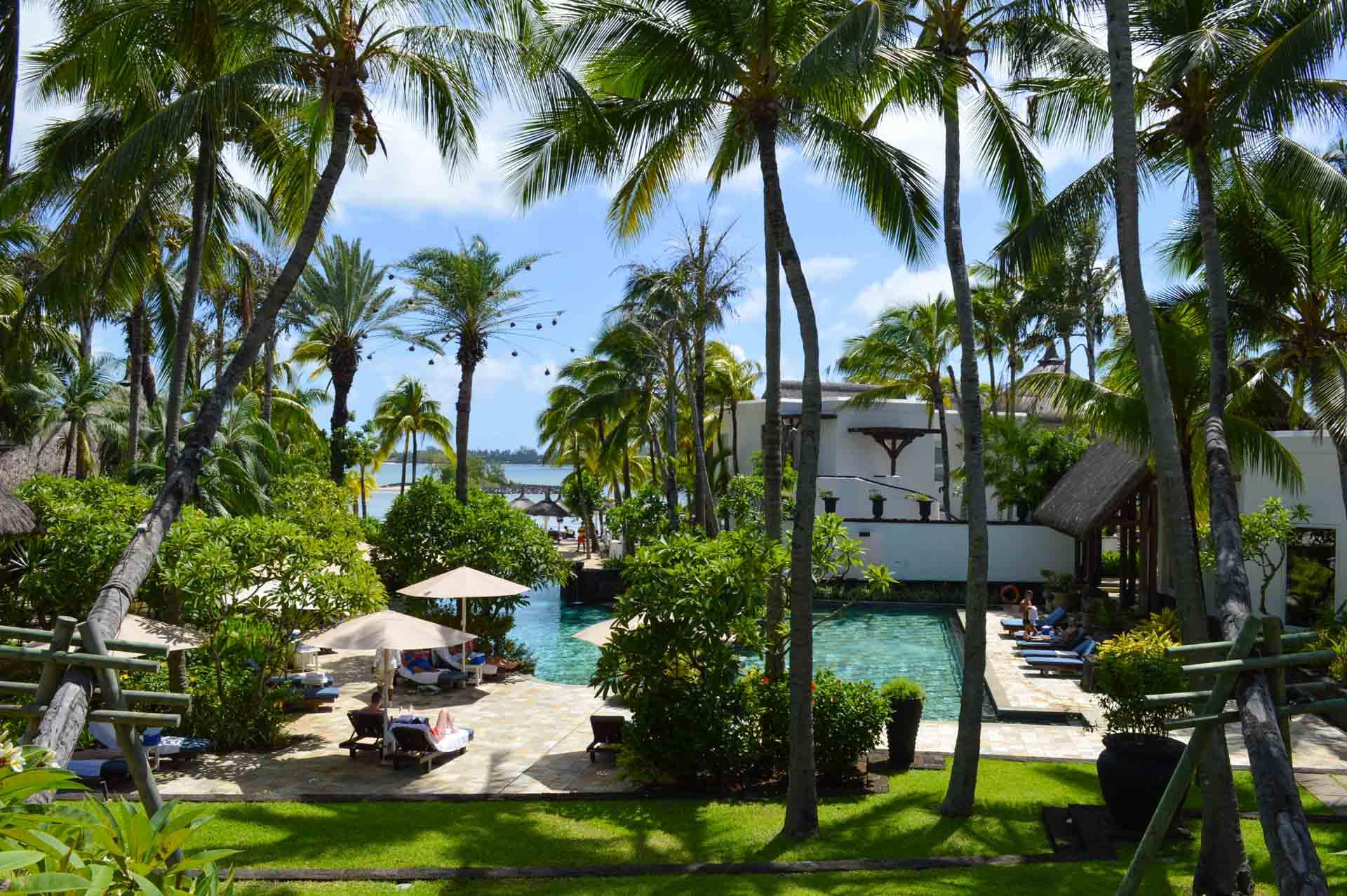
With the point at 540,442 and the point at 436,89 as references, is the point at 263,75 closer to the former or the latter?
the point at 436,89

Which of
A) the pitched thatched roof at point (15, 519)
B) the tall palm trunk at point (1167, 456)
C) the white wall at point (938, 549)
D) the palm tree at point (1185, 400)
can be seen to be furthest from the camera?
the white wall at point (938, 549)

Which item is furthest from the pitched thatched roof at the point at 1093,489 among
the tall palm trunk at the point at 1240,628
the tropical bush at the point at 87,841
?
the tropical bush at the point at 87,841

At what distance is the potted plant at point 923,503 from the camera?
34.0m

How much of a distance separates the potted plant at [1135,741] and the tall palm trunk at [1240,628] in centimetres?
164

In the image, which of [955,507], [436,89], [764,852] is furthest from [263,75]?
[955,507]

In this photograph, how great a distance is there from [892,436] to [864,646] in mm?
15288

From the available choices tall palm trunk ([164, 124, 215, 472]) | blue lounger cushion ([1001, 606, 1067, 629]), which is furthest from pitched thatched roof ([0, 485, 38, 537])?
blue lounger cushion ([1001, 606, 1067, 629])

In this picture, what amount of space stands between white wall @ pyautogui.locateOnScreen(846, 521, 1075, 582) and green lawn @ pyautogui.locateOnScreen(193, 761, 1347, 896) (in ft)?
65.4

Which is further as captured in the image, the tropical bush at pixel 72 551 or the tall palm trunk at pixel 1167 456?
the tropical bush at pixel 72 551

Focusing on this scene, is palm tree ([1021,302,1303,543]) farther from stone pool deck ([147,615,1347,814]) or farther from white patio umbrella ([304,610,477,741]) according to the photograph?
white patio umbrella ([304,610,477,741])

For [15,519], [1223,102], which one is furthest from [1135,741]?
[15,519]

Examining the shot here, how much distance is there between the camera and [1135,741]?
9680 millimetres

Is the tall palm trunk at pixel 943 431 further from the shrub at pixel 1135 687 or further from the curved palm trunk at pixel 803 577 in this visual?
the curved palm trunk at pixel 803 577

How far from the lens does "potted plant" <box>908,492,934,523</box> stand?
3400 centimetres
